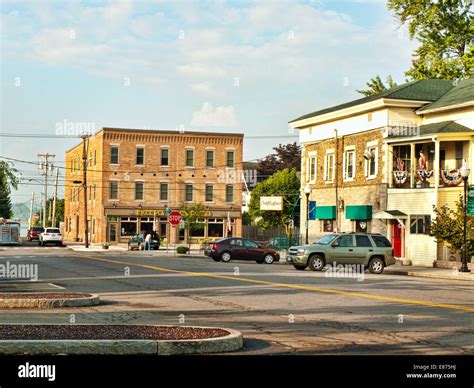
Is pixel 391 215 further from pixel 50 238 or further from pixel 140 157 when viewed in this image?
pixel 140 157

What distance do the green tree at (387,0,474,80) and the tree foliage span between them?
1376 inches

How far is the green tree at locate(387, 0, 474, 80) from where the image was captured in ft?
197

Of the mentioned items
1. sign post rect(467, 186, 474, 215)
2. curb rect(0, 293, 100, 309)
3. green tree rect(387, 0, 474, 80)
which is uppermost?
green tree rect(387, 0, 474, 80)

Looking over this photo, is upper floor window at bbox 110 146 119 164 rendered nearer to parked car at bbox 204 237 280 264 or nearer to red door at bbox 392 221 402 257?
parked car at bbox 204 237 280 264

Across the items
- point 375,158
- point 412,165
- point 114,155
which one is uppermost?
point 114,155

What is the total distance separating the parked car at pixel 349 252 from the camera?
3372cm

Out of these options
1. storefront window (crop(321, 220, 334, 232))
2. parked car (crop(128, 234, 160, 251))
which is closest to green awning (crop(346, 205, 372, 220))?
storefront window (crop(321, 220, 334, 232))

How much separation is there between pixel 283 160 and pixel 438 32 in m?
38.6

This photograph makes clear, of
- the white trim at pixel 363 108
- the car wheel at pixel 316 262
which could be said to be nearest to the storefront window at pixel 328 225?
the white trim at pixel 363 108

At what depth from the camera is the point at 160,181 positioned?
264ft

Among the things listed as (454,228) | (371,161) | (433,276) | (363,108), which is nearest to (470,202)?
(454,228)

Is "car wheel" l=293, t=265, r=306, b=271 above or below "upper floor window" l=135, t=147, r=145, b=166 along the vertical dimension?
below

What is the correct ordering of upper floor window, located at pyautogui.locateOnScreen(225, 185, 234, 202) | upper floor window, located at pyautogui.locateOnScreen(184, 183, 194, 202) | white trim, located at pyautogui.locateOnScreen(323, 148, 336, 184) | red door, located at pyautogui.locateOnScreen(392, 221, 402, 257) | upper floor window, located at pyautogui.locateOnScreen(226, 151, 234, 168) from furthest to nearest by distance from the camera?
1. upper floor window, located at pyautogui.locateOnScreen(225, 185, 234, 202)
2. upper floor window, located at pyautogui.locateOnScreen(226, 151, 234, 168)
3. upper floor window, located at pyautogui.locateOnScreen(184, 183, 194, 202)
4. white trim, located at pyautogui.locateOnScreen(323, 148, 336, 184)
5. red door, located at pyautogui.locateOnScreen(392, 221, 402, 257)

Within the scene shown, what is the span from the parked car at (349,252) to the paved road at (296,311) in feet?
20.7
